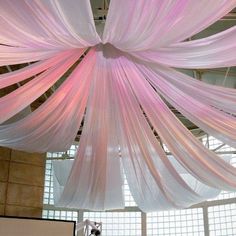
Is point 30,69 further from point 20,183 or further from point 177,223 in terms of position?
point 177,223

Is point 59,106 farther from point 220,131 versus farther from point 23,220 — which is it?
point 23,220

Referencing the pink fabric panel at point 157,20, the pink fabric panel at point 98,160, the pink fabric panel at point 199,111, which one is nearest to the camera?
the pink fabric panel at point 157,20

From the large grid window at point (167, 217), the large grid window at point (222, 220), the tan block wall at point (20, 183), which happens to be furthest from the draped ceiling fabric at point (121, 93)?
the large grid window at point (167, 217)

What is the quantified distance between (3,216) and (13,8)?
17.1 feet

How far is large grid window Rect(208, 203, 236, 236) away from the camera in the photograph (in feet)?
35.5

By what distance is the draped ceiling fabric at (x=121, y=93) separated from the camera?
2951mm

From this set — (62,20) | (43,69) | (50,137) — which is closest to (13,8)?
(62,20)

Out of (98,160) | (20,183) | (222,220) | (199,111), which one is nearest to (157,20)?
(199,111)

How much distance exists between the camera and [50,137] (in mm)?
5027

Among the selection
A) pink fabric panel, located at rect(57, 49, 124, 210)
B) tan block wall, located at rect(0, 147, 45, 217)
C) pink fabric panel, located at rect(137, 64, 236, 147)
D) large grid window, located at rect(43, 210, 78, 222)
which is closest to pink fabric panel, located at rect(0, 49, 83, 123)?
pink fabric panel, located at rect(57, 49, 124, 210)

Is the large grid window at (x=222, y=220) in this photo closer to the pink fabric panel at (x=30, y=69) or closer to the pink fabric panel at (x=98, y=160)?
the pink fabric panel at (x=98, y=160)

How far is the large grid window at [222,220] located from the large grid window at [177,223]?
0.29 meters

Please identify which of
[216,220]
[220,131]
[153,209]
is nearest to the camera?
[220,131]

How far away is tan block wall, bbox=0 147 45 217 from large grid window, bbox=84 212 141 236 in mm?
3810
